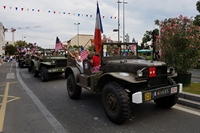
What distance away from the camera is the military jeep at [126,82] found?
12.3ft

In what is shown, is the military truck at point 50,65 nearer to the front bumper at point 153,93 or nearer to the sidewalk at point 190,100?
the sidewalk at point 190,100

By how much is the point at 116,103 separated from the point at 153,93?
802 mm

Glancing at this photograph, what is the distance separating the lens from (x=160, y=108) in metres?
4.86

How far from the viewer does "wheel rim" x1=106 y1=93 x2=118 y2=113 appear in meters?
3.94

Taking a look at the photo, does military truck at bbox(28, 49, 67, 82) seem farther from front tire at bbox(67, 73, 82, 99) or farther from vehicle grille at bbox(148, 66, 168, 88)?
vehicle grille at bbox(148, 66, 168, 88)

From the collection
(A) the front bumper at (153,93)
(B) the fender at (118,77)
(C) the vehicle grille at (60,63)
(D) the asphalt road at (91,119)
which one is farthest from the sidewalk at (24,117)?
(C) the vehicle grille at (60,63)

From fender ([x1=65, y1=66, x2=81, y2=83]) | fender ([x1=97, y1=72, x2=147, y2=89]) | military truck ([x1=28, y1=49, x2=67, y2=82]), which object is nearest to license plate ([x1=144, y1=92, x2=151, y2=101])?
fender ([x1=97, y1=72, x2=147, y2=89])

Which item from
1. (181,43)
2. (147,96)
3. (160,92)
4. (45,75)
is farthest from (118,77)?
(45,75)

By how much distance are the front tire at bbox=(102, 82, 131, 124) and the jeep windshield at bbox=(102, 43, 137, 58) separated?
4.22ft

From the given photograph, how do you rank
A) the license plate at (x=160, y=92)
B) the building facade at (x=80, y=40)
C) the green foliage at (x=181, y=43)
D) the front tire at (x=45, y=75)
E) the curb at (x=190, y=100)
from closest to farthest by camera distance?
the license plate at (x=160, y=92), the curb at (x=190, y=100), the green foliage at (x=181, y=43), the front tire at (x=45, y=75), the building facade at (x=80, y=40)

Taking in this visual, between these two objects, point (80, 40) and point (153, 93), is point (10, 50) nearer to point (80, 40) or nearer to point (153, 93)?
point (80, 40)

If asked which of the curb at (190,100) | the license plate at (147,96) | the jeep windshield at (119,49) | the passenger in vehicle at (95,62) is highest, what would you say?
the jeep windshield at (119,49)

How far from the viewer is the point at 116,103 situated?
392cm

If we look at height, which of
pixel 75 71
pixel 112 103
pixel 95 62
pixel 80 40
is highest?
pixel 80 40
